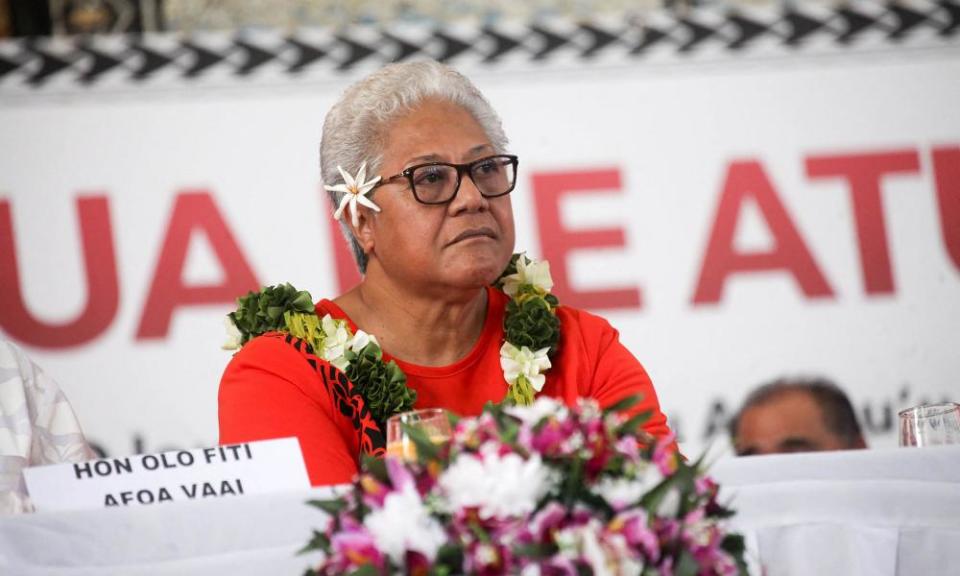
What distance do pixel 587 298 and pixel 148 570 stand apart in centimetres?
246

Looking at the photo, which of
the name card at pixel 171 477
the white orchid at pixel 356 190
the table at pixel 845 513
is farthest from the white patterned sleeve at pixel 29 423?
the table at pixel 845 513

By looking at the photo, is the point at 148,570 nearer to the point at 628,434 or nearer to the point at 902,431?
the point at 628,434

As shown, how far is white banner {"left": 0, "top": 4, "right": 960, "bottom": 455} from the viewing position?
3.76 meters

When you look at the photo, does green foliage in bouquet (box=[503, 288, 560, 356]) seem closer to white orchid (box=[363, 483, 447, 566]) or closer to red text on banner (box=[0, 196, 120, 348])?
white orchid (box=[363, 483, 447, 566])

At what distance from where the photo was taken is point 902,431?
1.95 metres

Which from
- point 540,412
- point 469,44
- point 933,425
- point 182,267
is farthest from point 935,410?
point 182,267

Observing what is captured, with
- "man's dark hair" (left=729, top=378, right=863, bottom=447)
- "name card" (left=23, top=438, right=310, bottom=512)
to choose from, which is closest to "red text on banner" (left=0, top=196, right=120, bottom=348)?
"man's dark hair" (left=729, top=378, right=863, bottom=447)

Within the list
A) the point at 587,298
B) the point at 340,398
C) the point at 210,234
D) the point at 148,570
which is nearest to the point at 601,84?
the point at 587,298

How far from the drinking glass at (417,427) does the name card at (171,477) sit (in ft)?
0.55

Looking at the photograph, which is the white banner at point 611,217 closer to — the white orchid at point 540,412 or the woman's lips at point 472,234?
the woman's lips at point 472,234

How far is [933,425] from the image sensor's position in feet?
6.21

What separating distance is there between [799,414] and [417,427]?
8.52 feet

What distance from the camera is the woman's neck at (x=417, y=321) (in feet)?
8.03

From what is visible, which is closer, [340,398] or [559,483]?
[559,483]
